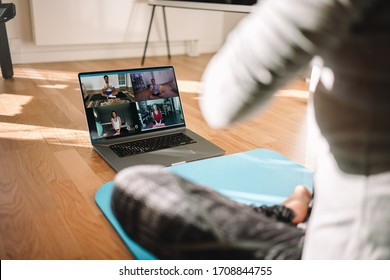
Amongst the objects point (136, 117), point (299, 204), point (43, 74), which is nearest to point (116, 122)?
point (136, 117)

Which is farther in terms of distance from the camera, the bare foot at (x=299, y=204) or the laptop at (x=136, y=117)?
the laptop at (x=136, y=117)

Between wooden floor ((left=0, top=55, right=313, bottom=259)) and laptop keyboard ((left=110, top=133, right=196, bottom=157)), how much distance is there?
0.10 m

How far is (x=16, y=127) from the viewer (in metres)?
1.83

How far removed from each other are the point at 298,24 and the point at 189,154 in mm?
1101

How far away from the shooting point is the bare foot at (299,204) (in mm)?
1042

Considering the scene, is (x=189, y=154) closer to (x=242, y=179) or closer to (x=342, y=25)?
(x=242, y=179)

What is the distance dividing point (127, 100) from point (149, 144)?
0.19m

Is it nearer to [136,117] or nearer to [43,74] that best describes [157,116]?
[136,117]

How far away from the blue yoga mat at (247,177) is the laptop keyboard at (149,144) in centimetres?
17

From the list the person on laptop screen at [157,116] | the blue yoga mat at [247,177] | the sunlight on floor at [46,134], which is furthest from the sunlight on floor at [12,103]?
the blue yoga mat at [247,177]

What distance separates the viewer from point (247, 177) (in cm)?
133

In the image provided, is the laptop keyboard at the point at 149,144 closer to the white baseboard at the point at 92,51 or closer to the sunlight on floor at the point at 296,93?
the sunlight on floor at the point at 296,93

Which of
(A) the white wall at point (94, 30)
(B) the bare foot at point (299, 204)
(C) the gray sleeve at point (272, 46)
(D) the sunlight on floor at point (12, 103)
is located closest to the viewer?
(C) the gray sleeve at point (272, 46)

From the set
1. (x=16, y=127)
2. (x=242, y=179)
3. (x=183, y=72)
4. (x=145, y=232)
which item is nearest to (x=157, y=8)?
(x=183, y=72)
